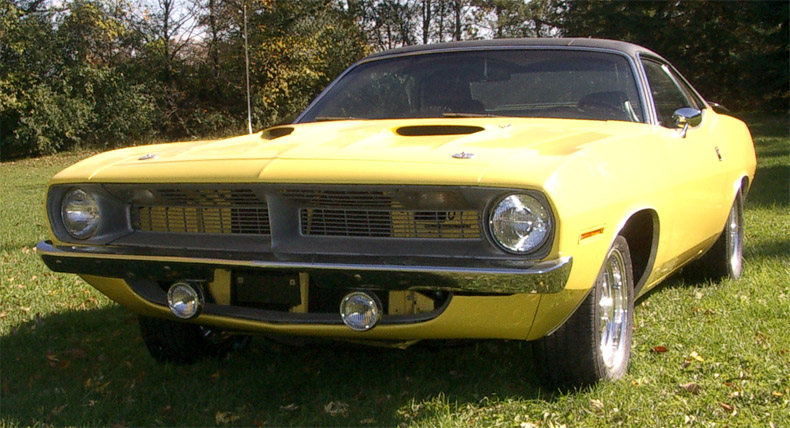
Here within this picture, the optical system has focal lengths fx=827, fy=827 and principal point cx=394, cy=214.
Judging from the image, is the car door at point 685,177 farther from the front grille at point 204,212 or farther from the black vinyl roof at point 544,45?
the front grille at point 204,212

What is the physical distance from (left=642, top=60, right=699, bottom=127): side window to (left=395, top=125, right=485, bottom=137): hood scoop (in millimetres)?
1086

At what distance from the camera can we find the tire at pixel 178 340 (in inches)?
148

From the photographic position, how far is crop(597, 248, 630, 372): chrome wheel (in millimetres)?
3268

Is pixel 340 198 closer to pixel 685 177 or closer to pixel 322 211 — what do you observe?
pixel 322 211

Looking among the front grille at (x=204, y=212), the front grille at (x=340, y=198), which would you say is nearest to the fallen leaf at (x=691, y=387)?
the front grille at (x=340, y=198)

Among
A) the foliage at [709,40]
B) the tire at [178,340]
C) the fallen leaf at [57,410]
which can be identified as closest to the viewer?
the fallen leaf at [57,410]

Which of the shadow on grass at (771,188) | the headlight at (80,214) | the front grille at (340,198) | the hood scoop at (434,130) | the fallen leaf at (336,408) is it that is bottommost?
the shadow on grass at (771,188)

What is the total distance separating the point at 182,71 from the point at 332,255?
2904 centimetres

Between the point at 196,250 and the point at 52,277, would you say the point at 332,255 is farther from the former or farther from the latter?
the point at 52,277

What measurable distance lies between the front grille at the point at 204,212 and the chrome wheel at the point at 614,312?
→ 4.43 feet

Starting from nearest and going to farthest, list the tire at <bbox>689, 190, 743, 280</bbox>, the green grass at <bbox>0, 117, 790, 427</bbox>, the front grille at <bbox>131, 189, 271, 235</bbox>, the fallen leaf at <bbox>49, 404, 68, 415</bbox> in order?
1. the front grille at <bbox>131, 189, 271, 235</bbox>
2. the green grass at <bbox>0, 117, 790, 427</bbox>
3. the fallen leaf at <bbox>49, 404, 68, 415</bbox>
4. the tire at <bbox>689, 190, 743, 280</bbox>

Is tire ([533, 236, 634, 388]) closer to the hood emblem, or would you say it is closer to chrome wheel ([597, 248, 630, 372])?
chrome wheel ([597, 248, 630, 372])

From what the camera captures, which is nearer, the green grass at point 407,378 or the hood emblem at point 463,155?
the hood emblem at point 463,155

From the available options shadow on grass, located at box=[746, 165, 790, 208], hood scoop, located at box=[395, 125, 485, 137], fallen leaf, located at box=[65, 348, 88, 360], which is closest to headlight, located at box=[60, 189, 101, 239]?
fallen leaf, located at box=[65, 348, 88, 360]
